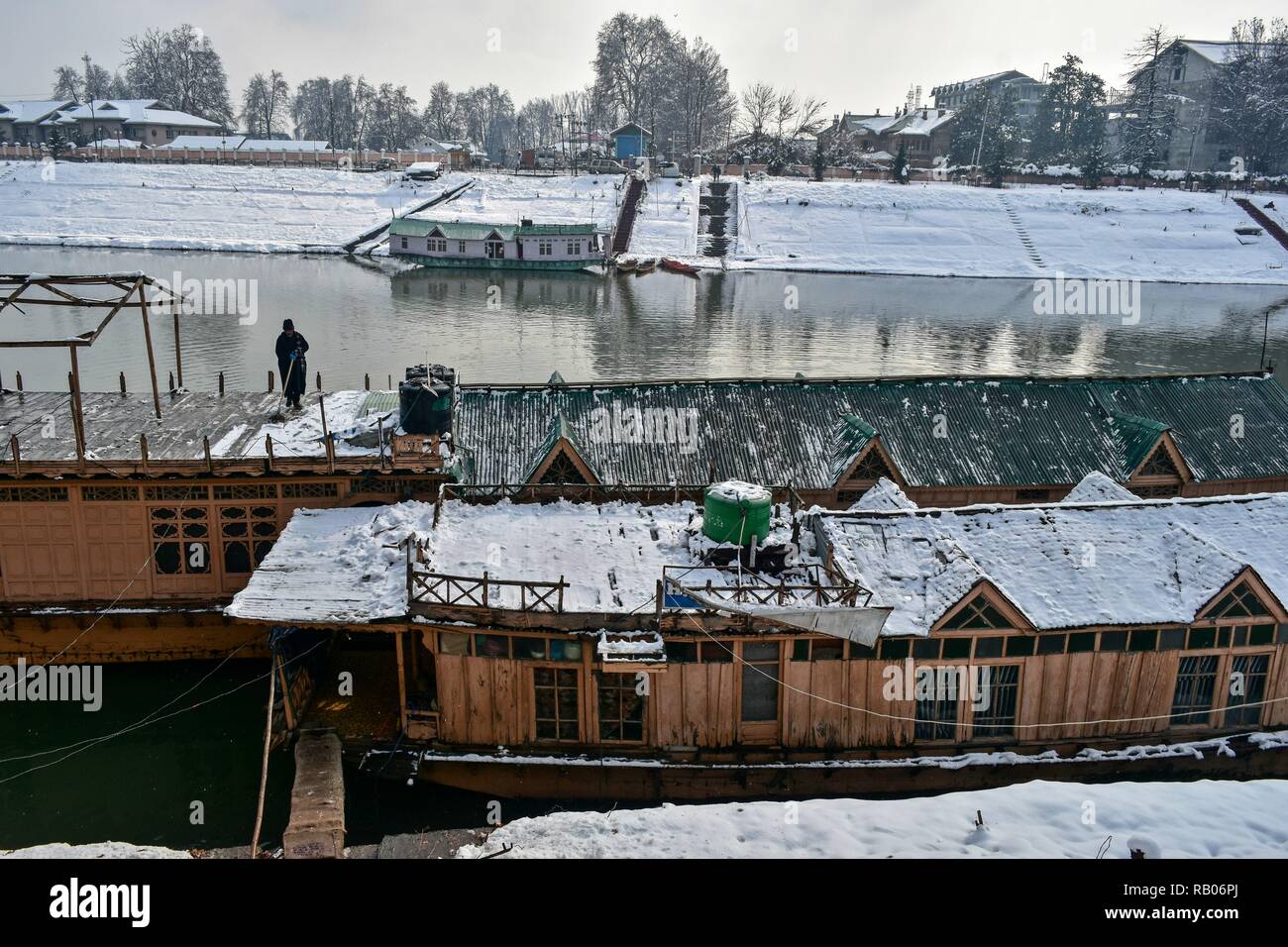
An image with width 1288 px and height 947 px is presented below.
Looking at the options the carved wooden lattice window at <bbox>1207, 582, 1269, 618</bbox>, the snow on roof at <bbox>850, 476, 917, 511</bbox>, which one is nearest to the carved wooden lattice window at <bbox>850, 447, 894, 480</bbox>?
the snow on roof at <bbox>850, 476, 917, 511</bbox>

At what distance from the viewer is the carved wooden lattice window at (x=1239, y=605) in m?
18.5

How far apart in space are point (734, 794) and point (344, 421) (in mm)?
13727

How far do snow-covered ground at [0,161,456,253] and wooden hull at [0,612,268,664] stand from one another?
73116 millimetres

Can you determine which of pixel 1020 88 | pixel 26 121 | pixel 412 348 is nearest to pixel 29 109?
pixel 26 121

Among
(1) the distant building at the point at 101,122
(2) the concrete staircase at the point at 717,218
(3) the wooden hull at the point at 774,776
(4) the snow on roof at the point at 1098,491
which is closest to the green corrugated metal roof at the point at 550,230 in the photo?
(2) the concrete staircase at the point at 717,218

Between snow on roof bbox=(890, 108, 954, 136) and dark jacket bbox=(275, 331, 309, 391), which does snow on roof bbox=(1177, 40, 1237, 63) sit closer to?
snow on roof bbox=(890, 108, 954, 136)

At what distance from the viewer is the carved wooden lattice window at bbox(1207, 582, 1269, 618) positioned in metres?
18.5

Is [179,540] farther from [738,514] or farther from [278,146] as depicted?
[278,146]

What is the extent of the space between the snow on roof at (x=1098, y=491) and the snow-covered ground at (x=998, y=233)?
223ft

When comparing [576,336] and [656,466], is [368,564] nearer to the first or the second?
[656,466]

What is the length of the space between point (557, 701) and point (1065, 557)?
10391 mm

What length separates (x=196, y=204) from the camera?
99000 millimetres

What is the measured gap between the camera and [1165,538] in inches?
777

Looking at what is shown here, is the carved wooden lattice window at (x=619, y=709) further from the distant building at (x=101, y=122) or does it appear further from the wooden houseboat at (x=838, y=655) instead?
the distant building at (x=101, y=122)
